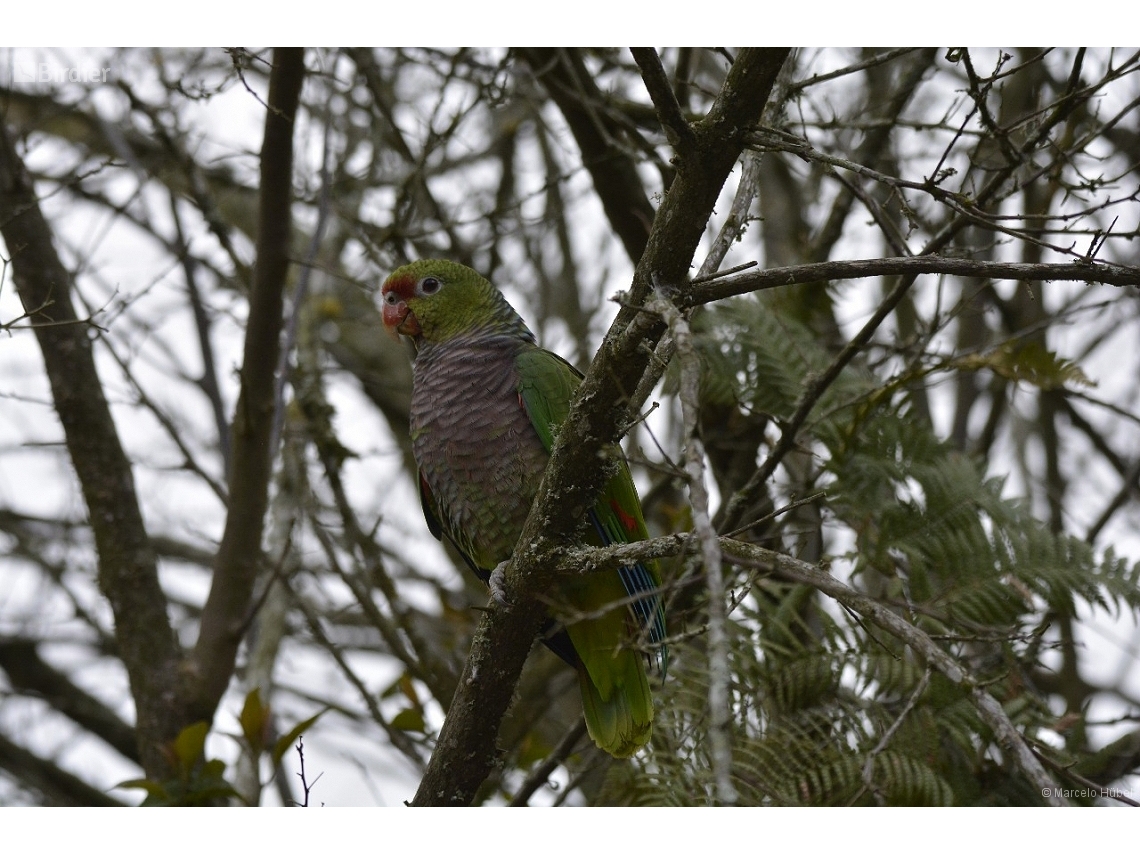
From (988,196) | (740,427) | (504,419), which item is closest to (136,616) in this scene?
(504,419)

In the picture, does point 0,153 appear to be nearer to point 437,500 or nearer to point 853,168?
point 437,500

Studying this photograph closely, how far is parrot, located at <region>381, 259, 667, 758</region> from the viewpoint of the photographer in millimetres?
3446

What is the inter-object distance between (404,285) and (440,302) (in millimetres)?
170

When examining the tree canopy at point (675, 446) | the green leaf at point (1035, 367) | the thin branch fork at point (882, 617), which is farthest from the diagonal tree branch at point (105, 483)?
the green leaf at point (1035, 367)

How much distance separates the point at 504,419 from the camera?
3.51 m

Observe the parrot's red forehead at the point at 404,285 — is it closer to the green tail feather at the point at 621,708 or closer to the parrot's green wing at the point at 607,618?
the parrot's green wing at the point at 607,618

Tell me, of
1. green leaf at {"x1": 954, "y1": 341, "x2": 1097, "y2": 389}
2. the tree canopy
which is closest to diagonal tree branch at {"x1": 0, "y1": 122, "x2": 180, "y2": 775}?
the tree canopy

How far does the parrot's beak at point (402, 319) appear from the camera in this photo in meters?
4.07

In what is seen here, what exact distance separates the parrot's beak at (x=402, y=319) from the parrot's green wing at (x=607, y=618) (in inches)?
25.5

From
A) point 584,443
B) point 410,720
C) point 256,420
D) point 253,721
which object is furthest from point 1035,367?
point 253,721

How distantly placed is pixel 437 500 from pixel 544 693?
211cm

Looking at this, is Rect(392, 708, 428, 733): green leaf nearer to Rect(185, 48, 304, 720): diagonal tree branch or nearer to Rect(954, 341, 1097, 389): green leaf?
Rect(185, 48, 304, 720): diagonal tree branch


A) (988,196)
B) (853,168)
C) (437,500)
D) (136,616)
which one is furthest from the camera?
(136,616)

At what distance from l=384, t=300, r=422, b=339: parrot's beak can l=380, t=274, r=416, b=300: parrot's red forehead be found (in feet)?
0.11
